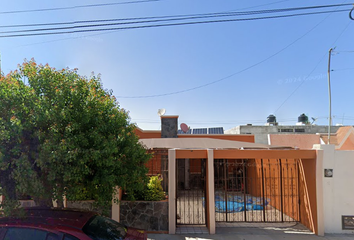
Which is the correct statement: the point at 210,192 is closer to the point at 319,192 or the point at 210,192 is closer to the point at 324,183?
the point at 319,192

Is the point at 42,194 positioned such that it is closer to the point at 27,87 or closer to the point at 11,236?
the point at 11,236

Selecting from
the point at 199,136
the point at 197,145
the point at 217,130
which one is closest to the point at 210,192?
the point at 197,145

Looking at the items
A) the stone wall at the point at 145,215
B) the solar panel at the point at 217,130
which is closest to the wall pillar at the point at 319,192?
the stone wall at the point at 145,215

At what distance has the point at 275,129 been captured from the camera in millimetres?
19547

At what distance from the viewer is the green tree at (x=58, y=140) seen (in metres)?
3.31

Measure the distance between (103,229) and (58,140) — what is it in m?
1.57

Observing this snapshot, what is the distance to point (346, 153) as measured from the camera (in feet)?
20.0

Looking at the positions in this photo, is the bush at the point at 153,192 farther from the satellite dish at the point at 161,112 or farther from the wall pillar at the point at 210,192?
the satellite dish at the point at 161,112

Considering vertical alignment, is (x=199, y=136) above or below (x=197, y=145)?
above

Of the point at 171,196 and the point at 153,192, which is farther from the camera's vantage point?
the point at 153,192

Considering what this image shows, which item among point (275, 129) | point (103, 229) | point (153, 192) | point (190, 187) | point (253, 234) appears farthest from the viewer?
point (275, 129)

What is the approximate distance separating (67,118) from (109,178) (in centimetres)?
124

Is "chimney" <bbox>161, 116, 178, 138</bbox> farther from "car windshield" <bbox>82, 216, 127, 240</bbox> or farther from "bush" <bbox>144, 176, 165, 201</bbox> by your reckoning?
"car windshield" <bbox>82, 216, 127, 240</bbox>

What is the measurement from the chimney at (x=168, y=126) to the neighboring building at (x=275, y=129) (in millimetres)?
7920
